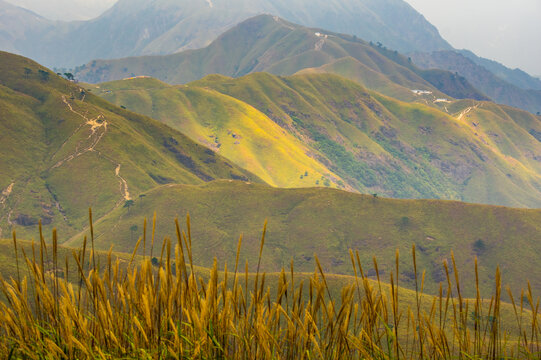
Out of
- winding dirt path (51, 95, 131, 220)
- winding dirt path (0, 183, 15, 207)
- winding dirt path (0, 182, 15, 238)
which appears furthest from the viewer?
winding dirt path (51, 95, 131, 220)

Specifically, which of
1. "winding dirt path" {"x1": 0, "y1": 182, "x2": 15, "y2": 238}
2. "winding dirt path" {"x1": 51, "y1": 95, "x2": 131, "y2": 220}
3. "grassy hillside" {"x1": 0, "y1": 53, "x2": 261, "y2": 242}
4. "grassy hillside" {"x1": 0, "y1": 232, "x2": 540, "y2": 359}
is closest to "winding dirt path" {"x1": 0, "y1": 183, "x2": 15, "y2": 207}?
"winding dirt path" {"x1": 0, "y1": 182, "x2": 15, "y2": 238}

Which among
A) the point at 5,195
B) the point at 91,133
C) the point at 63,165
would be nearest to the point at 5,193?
the point at 5,195

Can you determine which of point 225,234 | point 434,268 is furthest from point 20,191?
point 434,268

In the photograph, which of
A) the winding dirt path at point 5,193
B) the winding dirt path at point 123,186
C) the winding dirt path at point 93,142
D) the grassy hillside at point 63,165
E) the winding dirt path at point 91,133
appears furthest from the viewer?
the winding dirt path at point 91,133

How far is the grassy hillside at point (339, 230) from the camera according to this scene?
470 feet

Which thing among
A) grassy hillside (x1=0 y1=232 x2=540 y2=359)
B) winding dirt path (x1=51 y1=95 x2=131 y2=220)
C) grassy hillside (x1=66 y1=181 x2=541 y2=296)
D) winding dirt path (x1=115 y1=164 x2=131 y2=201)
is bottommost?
grassy hillside (x1=66 y1=181 x2=541 y2=296)

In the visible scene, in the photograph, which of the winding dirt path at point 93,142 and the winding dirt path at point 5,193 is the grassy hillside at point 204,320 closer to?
the winding dirt path at point 93,142

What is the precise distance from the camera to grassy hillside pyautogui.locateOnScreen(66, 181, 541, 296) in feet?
470

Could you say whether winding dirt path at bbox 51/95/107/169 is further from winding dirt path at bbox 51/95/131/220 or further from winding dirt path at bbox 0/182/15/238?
winding dirt path at bbox 0/182/15/238

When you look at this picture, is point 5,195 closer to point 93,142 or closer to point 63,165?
point 63,165

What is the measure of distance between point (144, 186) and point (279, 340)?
593 feet

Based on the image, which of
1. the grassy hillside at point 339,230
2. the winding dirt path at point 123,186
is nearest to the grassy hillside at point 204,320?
the grassy hillside at point 339,230

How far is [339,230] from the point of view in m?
157

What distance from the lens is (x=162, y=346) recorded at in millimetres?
5000
